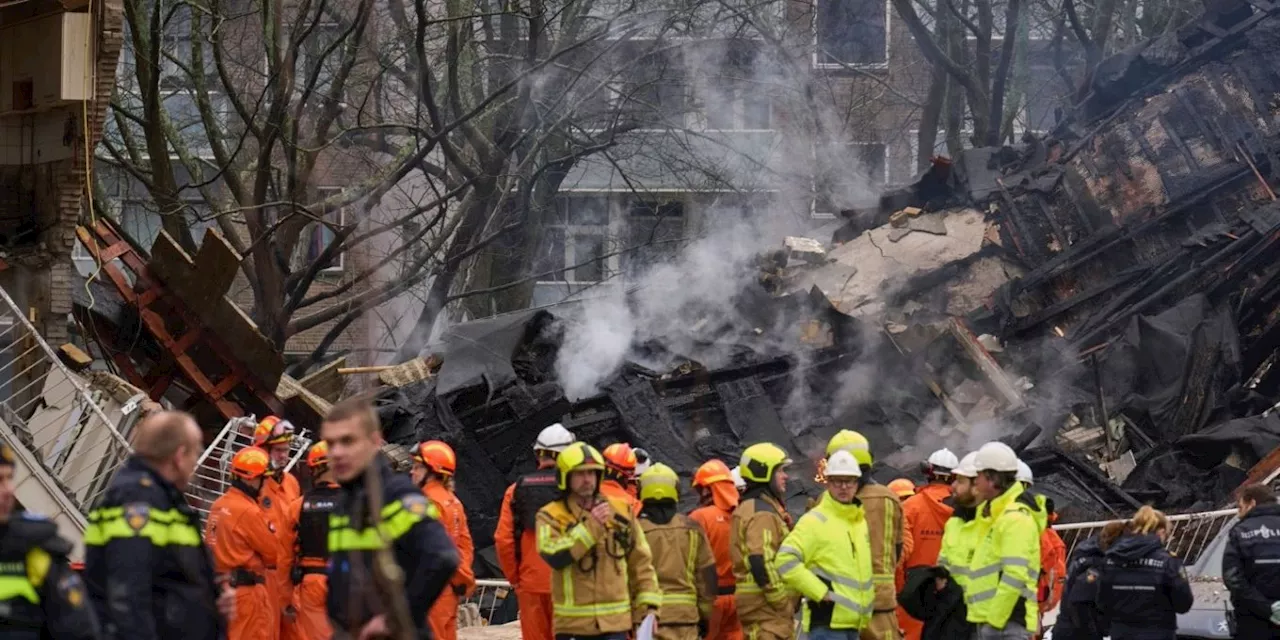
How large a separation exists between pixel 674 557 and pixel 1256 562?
310cm

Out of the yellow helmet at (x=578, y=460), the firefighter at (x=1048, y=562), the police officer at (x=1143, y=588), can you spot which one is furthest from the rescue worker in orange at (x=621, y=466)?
the police officer at (x=1143, y=588)

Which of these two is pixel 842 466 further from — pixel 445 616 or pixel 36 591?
pixel 36 591

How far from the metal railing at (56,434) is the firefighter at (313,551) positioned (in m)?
2.70

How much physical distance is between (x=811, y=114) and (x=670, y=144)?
11.5ft

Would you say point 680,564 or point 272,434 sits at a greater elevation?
point 272,434

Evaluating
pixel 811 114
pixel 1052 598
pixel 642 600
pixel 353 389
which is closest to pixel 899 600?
pixel 642 600

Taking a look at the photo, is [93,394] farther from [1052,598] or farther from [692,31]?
[692,31]

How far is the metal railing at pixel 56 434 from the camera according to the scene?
11586 mm

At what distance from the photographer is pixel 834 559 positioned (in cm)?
831

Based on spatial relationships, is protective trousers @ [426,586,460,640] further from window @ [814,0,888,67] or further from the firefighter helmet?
window @ [814,0,888,67]

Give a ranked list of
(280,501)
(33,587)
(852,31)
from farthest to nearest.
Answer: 1. (852,31)
2. (280,501)
3. (33,587)

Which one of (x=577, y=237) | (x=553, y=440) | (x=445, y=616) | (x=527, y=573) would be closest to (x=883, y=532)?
(x=553, y=440)

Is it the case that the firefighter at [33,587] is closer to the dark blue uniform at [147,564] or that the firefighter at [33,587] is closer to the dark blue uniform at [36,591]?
the dark blue uniform at [36,591]

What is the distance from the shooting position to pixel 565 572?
8.09 m
